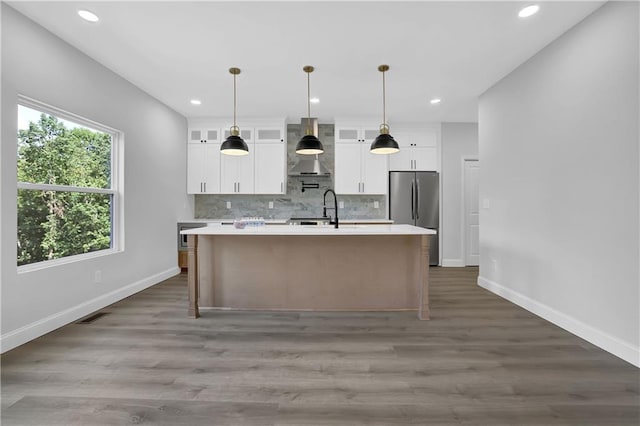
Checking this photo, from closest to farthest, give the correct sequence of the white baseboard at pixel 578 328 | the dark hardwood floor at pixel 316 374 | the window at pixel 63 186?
the dark hardwood floor at pixel 316 374 < the white baseboard at pixel 578 328 < the window at pixel 63 186

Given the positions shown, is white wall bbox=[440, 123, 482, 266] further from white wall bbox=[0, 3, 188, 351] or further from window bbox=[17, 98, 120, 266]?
window bbox=[17, 98, 120, 266]

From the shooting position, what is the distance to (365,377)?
1.99m

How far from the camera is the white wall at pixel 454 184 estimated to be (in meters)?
5.62

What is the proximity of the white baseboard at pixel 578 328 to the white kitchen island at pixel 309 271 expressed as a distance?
3.94ft

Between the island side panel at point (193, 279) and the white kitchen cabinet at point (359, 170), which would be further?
the white kitchen cabinet at point (359, 170)

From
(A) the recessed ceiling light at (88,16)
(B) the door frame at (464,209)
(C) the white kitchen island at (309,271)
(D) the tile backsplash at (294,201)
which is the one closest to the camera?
(A) the recessed ceiling light at (88,16)

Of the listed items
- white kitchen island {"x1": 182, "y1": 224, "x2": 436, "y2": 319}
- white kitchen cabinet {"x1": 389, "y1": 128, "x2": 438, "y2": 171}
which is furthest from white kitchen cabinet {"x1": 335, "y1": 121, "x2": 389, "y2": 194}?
white kitchen island {"x1": 182, "y1": 224, "x2": 436, "y2": 319}

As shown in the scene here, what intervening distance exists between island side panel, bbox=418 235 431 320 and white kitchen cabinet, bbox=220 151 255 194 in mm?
3478

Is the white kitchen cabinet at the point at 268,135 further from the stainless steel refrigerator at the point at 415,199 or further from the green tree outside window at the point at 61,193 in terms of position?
the green tree outside window at the point at 61,193

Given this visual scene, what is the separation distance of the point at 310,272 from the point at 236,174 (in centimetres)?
295

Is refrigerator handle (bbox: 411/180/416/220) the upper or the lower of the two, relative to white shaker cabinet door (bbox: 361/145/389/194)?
lower

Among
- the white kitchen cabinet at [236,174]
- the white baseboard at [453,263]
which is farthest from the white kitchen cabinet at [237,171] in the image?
the white baseboard at [453,263]

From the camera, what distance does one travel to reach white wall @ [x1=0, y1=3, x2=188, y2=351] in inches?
94.3

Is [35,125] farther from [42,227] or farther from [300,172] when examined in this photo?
[300,172]
